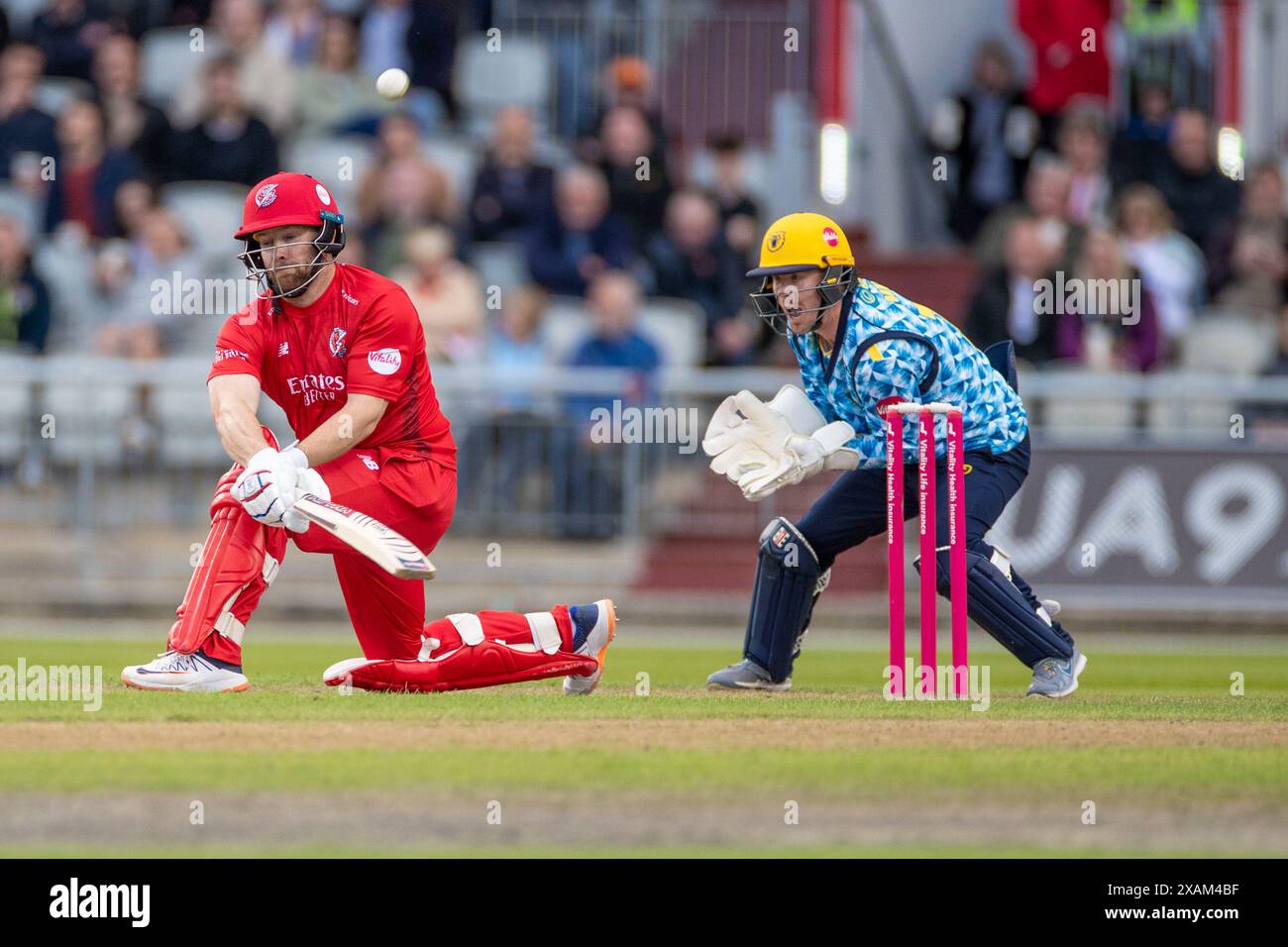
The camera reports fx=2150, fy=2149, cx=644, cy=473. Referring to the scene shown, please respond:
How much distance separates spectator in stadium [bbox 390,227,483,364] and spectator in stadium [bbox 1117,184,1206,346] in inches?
227

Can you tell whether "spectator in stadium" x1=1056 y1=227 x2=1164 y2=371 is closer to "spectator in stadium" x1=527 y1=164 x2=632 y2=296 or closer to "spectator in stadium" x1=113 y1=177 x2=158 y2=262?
"spectator in stadium" x1=527 y1=164 x2=632 y2=296

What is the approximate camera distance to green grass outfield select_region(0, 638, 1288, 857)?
6.81 m

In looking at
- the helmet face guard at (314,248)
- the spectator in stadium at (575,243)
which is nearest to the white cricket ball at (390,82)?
the helmet face guard at (314,248)

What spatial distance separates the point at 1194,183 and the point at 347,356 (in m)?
12.5

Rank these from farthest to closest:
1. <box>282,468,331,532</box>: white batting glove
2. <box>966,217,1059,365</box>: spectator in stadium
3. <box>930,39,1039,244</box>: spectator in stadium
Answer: <box>930,39,1039,244</box>: spectator in stadium < <box>966,217,1059,365</box>: spectator in stadium < <box>282,468,331,532</box>: white batting glove

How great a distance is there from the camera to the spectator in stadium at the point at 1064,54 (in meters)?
21.0

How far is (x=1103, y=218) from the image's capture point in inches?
767

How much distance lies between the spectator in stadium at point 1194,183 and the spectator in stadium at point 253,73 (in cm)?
848

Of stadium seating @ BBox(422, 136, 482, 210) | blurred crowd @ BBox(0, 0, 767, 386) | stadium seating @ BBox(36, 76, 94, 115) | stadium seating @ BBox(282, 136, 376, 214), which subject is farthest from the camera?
stadium seating @ BBox(36, 76, 94, 115)

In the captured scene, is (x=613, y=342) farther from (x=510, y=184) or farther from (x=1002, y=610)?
(x=1002, y=610)

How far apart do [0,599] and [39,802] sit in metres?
11.8

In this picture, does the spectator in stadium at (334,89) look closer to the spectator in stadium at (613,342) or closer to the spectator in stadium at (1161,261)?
the spectator in stadium at (613,342)

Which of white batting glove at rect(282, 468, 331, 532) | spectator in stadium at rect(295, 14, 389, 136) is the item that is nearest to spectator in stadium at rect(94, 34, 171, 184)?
spectator in stadium at rect(295, 14, 389, 136)

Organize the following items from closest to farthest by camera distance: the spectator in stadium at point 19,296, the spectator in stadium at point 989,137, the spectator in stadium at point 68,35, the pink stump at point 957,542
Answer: the pink stump at point 957,542 < the spectator in stadium at point 19,296 < the spectator in stadium at point 989,137 < the spectator in stadium at point 68,35
